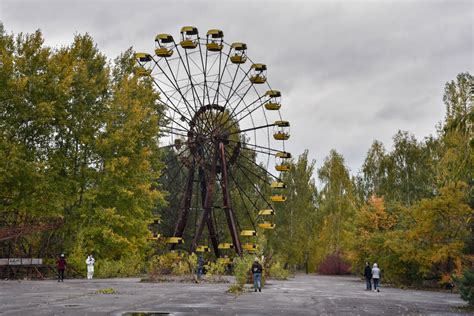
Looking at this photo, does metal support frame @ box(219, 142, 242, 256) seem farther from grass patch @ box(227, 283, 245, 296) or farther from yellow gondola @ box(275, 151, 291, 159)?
grass patch @ box(227, 283, 245, 296)

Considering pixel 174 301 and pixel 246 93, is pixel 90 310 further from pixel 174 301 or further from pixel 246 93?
pixel 246 93

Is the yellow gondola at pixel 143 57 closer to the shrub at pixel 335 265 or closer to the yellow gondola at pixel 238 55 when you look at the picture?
the yellow gondola at pixel 238 55

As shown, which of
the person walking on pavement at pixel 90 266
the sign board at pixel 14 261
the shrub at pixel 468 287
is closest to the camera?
the shrub at pixel 468 287

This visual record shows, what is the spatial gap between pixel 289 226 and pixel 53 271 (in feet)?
122

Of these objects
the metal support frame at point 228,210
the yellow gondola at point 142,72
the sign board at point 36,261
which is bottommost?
the sign board at point 36,261

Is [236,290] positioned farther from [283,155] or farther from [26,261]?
[283,155]

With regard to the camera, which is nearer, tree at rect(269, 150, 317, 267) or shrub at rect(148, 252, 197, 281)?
shrub at rect(148, 252, 197, 281)

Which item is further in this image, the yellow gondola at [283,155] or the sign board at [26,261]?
the yellow gondola at [283,155]

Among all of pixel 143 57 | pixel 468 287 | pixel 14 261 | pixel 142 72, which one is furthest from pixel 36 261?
pixel 468 287

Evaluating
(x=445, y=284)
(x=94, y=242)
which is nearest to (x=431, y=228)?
(x=445, y=284)

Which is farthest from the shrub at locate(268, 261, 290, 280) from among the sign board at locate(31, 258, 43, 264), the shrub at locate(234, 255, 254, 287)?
the sign board at locate(31, 258, 43, 264)

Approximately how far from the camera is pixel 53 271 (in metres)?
38.6

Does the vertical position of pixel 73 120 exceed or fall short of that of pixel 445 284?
it exceeds it

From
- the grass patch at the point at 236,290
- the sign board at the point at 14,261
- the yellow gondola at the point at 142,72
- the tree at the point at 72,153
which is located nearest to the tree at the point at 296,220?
the tree at the point at 72,153
